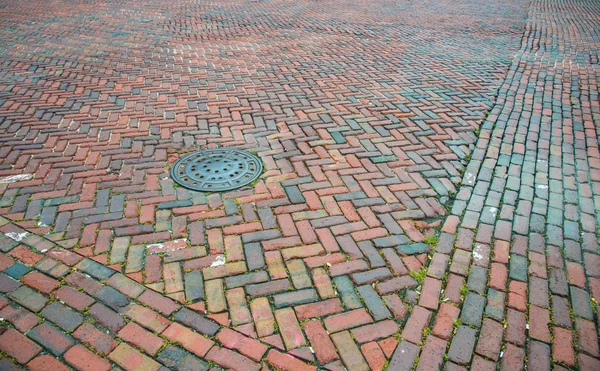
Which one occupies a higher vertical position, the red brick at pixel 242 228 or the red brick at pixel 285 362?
the red brick at pixel 242 228

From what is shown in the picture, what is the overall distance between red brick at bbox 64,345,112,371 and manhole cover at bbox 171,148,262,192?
1.58 m

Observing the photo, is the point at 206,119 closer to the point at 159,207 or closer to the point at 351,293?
the point at 159,207

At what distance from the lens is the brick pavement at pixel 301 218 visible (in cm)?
223

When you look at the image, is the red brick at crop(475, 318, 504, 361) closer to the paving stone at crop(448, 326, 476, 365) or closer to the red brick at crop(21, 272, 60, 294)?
the paving stone at crop(448, 326, 476, 365)

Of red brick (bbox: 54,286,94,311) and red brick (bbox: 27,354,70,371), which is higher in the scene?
red brick (bbox: 54,286,94,311)

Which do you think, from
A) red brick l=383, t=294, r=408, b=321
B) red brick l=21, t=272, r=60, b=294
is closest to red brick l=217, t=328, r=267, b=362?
red brick l=383, t=294, r=408, b=321

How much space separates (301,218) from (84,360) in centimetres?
169

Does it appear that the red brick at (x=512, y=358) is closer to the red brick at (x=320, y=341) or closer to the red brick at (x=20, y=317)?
the red brick at (x=320, y=341)

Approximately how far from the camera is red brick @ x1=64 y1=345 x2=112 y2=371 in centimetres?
205

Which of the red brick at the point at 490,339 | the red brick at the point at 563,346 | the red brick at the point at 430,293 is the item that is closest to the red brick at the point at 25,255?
the red brick at the point at 430,293

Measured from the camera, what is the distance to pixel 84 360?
2086 millimetres

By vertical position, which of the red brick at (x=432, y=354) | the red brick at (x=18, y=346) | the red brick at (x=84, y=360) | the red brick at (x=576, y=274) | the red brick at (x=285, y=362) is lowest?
the red brick at (x=84, y=360)

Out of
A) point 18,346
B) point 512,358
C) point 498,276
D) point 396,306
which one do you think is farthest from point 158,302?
point 498,276

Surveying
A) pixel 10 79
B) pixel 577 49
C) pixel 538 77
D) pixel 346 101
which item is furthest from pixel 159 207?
pixel 577 49
